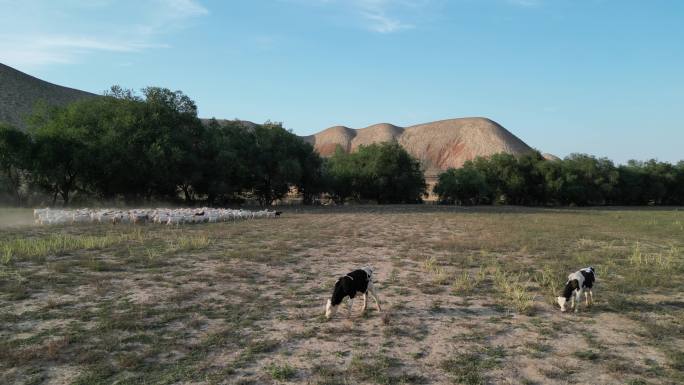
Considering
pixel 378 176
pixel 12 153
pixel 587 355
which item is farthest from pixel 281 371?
pixel 378 176

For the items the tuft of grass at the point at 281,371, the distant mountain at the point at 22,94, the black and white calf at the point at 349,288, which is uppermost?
the distant mountain at the point at 22,94

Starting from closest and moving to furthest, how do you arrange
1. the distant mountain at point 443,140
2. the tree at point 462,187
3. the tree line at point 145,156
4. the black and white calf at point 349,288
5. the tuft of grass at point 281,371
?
the tuft of grass at point 281,371 < the black and white calf at point 349,288 < the tree line at point 145,156 < the tree at point 462,187 < the distant mountain at point 443,140

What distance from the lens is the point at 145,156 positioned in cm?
4097

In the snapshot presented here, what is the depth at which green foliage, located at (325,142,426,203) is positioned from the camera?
67.8 metres

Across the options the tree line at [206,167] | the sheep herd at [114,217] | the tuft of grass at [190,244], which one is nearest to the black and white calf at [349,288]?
the tuft of grass at [190,244]

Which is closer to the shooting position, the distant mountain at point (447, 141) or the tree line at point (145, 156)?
the tree line at point (145, 156)

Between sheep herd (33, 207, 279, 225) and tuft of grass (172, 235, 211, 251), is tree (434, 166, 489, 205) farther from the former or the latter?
tuft of grass (172, 235, 211, 251)

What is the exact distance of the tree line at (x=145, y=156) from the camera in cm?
3912

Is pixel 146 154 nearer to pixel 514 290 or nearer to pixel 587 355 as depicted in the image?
pixel 514 290

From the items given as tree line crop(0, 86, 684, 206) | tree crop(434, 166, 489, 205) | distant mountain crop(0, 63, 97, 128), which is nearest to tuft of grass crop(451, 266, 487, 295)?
tree line crop(0, 86, 684, 206)

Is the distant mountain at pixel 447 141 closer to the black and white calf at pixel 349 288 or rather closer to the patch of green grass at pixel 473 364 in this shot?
the black and white calf at pixel 349 288

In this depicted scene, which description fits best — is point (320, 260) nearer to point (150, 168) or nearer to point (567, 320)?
point (567, 320)

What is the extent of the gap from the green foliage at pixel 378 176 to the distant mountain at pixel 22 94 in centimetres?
5319

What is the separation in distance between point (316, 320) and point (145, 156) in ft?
123
